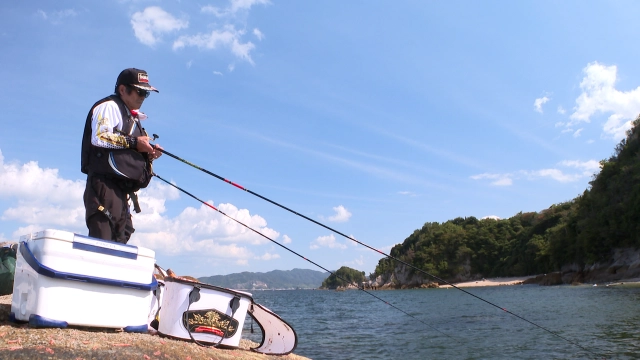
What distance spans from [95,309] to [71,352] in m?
0.64

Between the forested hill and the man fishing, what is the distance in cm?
6254

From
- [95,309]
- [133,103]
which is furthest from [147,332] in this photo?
[133,103]

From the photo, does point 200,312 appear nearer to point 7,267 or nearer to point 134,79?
point 134,79

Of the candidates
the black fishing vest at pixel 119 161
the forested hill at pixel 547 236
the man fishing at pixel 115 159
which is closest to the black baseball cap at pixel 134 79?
the man fishing at pixel 115 159

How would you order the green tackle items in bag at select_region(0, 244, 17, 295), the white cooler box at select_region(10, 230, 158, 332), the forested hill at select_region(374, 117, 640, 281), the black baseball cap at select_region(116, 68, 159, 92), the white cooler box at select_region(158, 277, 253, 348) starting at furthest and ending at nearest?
the forested hill at select_region(374, 117, 640, 281), the green tackle items in bag at select_region(0, 244, 17, 295), the white cooler box at select_region(158, 277, 253, 348), the black baseball cap at select_region(116, 68, 159, 92), the white cooler box at select_region(10, 230, 158, 332)

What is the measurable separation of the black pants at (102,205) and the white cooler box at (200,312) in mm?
936

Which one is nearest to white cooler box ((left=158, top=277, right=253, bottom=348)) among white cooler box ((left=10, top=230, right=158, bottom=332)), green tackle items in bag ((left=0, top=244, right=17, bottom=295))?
white cooler box ((left=10, top=230, right=158, bottom=332))

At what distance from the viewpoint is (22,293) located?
4.00m

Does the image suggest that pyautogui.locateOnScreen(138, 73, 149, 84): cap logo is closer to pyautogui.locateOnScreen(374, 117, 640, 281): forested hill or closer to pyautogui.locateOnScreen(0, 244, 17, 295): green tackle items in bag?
pyautogui.locateOnScreen(0, 244, 17, 295): green tackle items in bag

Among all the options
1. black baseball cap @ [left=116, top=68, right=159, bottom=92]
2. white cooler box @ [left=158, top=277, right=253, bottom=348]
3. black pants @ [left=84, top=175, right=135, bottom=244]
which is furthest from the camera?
white cooler box @ [left=158, top=277, right=253, bottom=348]

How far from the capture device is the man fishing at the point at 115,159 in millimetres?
4254

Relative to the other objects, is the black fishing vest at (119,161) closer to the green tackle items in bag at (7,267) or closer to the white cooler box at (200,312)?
the white cooler box at (200,312)

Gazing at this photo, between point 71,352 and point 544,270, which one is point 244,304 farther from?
point 544,270

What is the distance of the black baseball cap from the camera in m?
4.68
